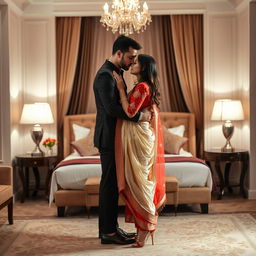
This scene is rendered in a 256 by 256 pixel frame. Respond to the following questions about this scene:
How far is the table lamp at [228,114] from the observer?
697 cm

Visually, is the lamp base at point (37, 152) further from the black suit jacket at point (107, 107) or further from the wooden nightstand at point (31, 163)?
the black suit jacket at point (107, 107)

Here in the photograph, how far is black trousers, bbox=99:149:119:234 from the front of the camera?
452 cm

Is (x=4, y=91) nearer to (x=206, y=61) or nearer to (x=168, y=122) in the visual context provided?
(x=168, y=122)

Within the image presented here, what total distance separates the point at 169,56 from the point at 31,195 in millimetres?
2875

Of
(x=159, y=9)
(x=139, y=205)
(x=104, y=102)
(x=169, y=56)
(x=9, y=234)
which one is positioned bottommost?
(x=9, y=234)

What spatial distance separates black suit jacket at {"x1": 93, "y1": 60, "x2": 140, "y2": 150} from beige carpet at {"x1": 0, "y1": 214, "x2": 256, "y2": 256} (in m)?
0.91

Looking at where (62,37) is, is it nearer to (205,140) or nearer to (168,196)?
(205,140)

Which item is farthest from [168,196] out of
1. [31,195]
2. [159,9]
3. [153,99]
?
[159,9]

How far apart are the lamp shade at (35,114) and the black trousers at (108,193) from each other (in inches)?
104

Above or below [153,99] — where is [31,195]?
below

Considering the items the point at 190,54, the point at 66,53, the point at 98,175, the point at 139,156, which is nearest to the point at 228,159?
the point at 190,54

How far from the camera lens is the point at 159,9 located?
7.44 meters

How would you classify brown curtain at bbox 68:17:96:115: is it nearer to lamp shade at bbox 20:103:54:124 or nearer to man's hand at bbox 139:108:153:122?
lamp shade at bbox 20:103:54:124

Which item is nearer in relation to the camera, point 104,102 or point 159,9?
point 104,102
